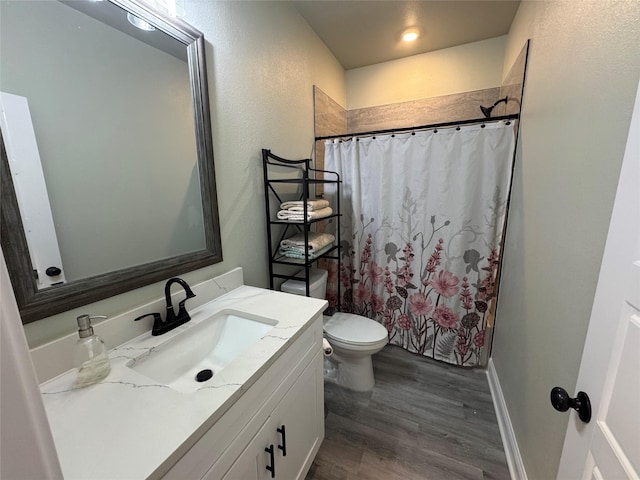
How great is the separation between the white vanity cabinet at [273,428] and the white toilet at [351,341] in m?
0.43

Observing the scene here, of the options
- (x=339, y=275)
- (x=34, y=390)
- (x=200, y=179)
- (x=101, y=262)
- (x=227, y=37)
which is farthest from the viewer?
(x=339, y=275)

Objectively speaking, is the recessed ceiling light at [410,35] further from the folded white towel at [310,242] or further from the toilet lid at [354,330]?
the toilet lid at [354,330]

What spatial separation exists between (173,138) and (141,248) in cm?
47

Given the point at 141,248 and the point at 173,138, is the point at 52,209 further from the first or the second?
the point at 173,138

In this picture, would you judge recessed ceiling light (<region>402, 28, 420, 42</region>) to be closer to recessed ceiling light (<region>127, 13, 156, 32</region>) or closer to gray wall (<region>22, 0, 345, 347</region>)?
gray wall (<region>22, 0, 345, 347</region>)

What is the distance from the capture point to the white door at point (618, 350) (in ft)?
1.60

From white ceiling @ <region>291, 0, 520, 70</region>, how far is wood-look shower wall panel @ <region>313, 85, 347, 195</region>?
0.42 m

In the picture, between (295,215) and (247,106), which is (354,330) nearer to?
(295,215)

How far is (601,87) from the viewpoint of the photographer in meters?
0.74

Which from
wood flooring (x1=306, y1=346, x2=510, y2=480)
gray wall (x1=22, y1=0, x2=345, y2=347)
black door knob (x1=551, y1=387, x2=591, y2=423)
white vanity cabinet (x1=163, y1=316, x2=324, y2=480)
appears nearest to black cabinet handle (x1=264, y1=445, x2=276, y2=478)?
white vanity cabinet (x1=163, y1=316, x2=324, y2=480)

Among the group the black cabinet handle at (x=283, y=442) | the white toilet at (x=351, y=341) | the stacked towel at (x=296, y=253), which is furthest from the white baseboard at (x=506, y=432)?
the stacked towel at (x=296, y=253)

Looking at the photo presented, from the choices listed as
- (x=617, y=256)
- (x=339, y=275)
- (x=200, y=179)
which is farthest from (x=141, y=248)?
(x=339, y=275)

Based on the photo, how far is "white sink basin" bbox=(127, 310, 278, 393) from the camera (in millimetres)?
900

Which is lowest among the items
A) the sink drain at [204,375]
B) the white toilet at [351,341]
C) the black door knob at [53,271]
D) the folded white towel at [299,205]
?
the white toilet at [351,341]
